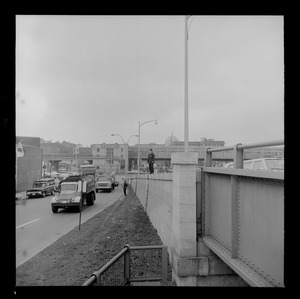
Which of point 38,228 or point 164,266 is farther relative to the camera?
point 38,228

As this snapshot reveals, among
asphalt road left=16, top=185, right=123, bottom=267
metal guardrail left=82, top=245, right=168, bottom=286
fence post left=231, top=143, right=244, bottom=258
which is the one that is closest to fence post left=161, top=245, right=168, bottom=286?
metal guardrail left=82, top=245, right=168, bottom=286

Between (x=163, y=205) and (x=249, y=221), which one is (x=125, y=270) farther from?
(x=163, y=205)

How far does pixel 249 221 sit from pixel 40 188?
1064 inches

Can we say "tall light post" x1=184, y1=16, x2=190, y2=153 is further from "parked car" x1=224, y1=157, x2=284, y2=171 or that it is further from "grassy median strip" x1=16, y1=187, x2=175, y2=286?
"grassy median strip" x1=16, y1=187, x2=175, y2=286

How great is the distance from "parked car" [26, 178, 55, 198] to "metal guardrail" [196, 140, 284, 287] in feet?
81.6

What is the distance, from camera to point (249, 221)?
4.83 meters

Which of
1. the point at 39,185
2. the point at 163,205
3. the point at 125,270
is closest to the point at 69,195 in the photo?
the point at 39,185

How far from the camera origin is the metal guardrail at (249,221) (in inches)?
158

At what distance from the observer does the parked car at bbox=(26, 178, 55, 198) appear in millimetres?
29230
